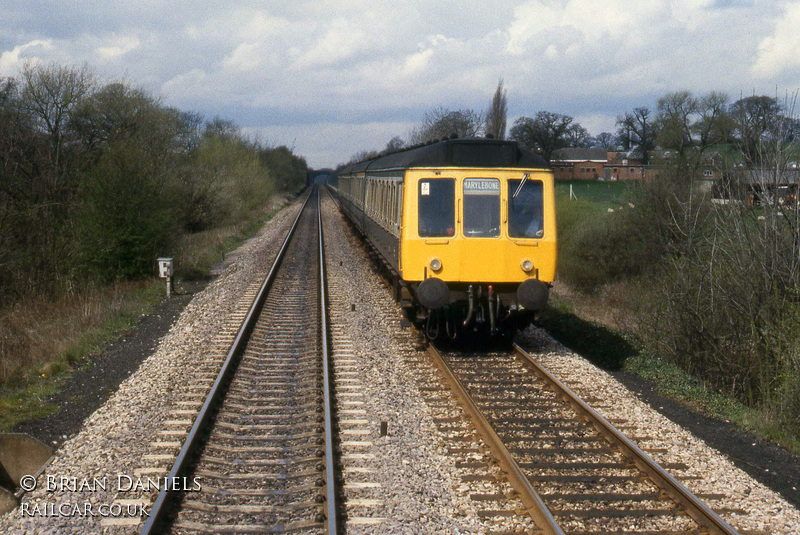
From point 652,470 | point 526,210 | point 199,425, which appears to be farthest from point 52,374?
point 652,470

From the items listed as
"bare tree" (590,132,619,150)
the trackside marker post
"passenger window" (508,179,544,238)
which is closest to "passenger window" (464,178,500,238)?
"passenger window" (508,179,544,238)

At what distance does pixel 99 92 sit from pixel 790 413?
84.5ft

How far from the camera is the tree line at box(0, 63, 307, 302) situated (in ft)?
49.6

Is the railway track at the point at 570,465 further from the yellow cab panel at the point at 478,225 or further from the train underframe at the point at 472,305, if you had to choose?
the yellow cab panel at the point at 478,225

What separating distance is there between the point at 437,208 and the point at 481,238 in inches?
29.6

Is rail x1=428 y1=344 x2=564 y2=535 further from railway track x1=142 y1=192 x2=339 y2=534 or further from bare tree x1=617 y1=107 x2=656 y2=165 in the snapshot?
bare tree x1=617 y1=107 x2=656 y2=165

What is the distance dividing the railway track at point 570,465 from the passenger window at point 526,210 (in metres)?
1.99

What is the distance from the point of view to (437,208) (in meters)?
9.63

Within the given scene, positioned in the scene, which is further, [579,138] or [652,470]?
[579,138]

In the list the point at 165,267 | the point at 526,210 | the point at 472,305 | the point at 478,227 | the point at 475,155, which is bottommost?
the point at 472,305

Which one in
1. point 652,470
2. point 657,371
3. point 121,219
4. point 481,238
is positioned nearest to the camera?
point 652,470

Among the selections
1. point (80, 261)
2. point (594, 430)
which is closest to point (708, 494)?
point (594, 430)

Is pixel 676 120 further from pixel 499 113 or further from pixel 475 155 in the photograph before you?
pixel 475 155

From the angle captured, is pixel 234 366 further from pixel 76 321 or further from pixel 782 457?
pixel 782 457
